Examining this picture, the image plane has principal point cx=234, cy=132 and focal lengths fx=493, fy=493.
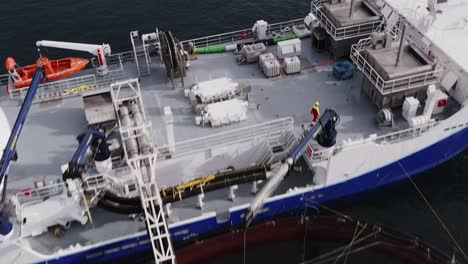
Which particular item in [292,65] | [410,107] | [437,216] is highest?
[292,65]

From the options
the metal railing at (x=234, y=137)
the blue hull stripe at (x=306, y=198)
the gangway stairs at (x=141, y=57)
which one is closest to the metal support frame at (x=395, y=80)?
the blue hull stripe at (x=306, y=198)

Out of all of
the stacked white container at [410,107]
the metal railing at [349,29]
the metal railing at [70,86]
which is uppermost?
the metal railing at [349,29]

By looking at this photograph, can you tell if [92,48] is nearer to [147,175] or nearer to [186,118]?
[186,118]

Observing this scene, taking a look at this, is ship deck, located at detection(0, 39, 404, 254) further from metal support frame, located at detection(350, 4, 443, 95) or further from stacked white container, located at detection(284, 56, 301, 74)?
metal support frame, located at detection(350, 4, 443, 95)

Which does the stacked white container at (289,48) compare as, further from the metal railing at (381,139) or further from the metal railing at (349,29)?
the metal railing at (381,139)

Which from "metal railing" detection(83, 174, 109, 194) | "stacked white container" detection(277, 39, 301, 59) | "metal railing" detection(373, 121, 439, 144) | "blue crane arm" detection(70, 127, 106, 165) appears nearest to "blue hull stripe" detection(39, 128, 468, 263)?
"metal railing" detection(373, 121, 439, 144)

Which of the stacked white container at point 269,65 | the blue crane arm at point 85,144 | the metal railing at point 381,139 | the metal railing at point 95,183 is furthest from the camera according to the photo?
the stacked white container at point 269,65

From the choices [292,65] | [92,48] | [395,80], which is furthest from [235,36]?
[395,80]

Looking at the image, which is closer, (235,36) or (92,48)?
(92,48)
